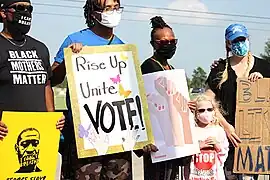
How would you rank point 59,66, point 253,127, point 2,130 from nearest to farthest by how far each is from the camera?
point 2,130
point 59,66
point 253,127

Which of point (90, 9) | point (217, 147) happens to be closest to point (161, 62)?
point (90, 9)

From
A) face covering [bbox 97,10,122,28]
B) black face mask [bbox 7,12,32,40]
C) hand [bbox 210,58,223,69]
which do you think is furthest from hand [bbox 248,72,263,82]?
black face mask [bbox 7,12,32,40]

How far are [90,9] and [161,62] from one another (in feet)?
2.84

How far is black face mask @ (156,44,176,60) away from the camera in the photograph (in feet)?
20.2

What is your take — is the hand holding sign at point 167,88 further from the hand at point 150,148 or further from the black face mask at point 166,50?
the hand at point 150,148

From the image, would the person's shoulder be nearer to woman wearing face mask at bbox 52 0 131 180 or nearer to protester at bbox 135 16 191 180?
woman wearing face mask at bbox 52 0 131 180

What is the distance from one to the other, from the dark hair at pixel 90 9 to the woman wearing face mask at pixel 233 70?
134 centimetres

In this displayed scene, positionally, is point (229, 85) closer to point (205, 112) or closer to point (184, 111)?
point (205, 112)

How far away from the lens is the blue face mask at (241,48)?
6.51 metres

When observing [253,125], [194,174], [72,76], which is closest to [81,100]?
[72,76]

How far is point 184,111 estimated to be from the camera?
6148 millimetres

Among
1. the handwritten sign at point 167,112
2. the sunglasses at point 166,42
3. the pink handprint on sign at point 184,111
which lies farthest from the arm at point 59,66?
the pink handprint on sign at point 184,111

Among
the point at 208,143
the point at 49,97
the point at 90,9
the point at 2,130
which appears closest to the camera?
the point at 2,130

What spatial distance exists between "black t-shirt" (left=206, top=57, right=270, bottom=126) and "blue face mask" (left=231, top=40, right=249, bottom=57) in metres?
0.17
